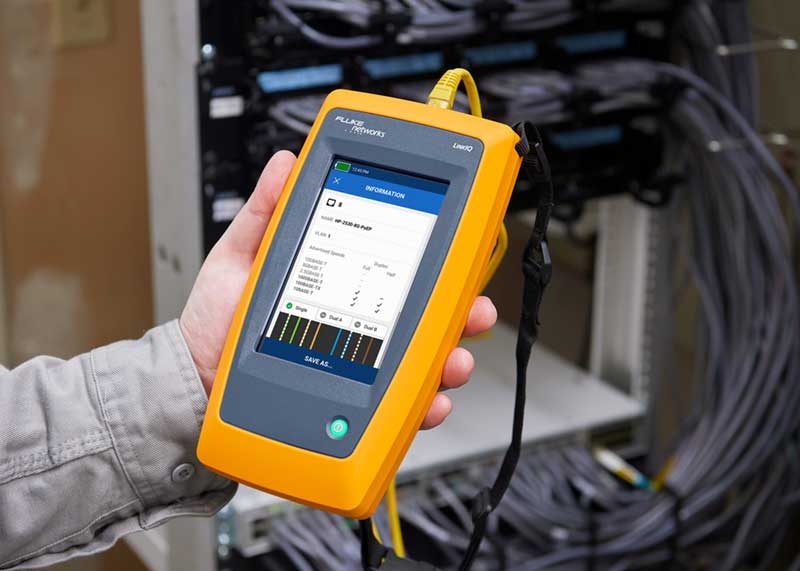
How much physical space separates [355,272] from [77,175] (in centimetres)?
62

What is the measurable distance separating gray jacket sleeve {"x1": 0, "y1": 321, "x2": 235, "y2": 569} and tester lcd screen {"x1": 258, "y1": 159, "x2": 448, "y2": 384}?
81mm

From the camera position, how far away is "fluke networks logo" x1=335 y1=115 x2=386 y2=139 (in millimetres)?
793

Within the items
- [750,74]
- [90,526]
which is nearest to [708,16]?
[750,74]

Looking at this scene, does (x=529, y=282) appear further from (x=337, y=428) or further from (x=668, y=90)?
(x=668, y=90)

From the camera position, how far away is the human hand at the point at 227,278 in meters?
0.81

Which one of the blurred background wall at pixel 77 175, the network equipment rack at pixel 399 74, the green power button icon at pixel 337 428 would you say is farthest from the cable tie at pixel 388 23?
the green power button icon at pixel 337 428

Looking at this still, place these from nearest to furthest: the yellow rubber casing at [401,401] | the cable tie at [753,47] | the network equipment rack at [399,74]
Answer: the yellow rubber casing at [401,401]
the network equipment rack at [399,74]
the cable tie at [753,47]

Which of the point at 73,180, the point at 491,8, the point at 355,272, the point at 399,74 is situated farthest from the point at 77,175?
the point at 355,272

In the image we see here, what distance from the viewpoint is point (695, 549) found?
134 cm

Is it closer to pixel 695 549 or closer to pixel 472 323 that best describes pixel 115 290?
pixel 472 323

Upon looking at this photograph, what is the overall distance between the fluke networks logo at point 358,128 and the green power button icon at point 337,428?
21 cm

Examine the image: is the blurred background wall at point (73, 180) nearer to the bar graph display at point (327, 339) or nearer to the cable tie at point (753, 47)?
the bar graph display at point (327, 339)

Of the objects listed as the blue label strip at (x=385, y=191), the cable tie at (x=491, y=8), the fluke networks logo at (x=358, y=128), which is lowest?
the blue label strip at (x=385, y=191)

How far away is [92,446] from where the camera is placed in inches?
31.2
